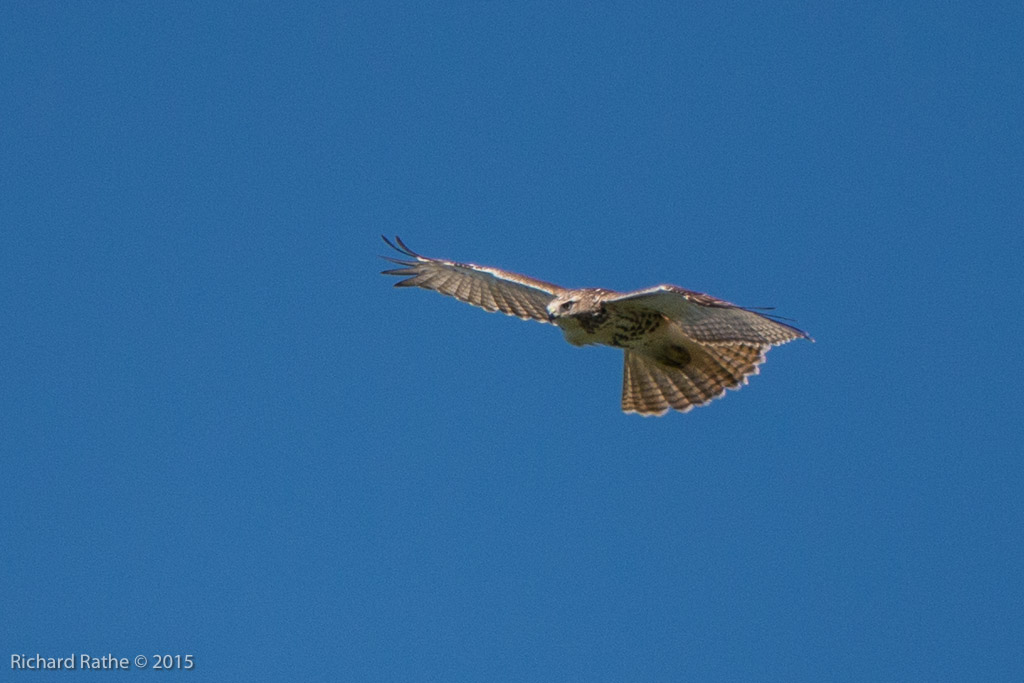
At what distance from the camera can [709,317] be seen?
966 centimetres

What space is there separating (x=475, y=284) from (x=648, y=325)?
6.93 ft

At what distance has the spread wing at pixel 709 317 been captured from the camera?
9352 millimetres

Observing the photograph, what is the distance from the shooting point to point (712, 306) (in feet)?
30.8

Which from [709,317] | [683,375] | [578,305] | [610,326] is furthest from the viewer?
[683,375]

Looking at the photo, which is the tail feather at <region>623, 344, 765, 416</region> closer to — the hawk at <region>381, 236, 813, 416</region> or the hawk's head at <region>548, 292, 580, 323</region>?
the hawk at <region>381, 236, 813, 416</region>

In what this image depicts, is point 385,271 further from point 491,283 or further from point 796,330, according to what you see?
point 796,330

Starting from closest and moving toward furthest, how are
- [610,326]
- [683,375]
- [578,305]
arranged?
[578,305], [610,326], [683,375]

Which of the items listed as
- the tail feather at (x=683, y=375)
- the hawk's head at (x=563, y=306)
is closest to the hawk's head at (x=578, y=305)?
the hawk's head at (x=563, y=306)

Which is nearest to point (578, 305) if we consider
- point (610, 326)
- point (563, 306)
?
point (563, 306)

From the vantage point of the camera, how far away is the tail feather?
1100 cm

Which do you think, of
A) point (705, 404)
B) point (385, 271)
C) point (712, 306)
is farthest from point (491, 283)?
point (712, 306)

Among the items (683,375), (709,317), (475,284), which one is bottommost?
(709,317)

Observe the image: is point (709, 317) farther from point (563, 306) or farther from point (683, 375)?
point (683, 375)

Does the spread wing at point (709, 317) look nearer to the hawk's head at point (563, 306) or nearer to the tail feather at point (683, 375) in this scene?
the hawk's head at point (563, 306)
